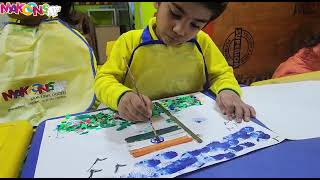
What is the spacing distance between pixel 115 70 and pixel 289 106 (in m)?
0.43

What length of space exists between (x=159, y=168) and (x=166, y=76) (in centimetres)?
39

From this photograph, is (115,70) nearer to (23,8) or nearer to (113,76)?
(113,76)

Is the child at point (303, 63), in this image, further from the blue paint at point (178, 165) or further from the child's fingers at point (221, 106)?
the blue paint at point (178, 165)

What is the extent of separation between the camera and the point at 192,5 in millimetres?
370

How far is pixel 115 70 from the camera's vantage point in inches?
28.6

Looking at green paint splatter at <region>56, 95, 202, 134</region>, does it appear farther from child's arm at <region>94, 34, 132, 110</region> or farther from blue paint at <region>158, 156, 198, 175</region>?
blue paint at <region>158, 156, 198, 175</region>

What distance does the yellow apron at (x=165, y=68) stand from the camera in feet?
2.48

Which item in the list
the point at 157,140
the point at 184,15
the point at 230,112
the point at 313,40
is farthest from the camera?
the point at 313,40

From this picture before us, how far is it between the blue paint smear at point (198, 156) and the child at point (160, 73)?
8cm

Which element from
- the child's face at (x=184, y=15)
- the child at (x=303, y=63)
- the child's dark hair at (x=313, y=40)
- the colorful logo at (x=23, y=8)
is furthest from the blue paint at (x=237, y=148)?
the child's dark hair at (x=313, y=40)

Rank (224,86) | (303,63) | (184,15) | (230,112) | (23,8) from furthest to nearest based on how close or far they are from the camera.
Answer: (303,63)
(23,8)
(224,86)
(230,112)
(184,15)

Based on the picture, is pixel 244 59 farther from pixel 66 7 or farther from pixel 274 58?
pixel 66 7

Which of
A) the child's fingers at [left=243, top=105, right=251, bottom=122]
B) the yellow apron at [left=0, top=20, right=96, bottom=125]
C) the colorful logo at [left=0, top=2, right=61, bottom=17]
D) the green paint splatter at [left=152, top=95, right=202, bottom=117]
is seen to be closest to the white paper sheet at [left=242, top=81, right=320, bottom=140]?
the child's fingers at [left=243, top=105, right=251, bottom=122]

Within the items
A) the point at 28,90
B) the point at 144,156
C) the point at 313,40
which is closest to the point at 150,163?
the point at 144,156
